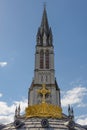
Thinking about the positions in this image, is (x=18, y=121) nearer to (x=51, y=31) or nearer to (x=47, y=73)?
(x=47, y=73)

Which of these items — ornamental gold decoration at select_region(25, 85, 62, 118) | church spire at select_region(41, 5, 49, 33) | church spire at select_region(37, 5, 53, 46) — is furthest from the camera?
church spire at select_region(41, 5, 49, 33)

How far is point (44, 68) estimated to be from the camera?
431 feet

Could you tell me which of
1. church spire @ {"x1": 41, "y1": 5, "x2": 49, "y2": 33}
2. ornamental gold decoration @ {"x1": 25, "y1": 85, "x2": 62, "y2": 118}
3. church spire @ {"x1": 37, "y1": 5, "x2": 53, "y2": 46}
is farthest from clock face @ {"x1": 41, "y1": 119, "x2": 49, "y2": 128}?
church spire @ {"x1": 41, "y1": 5, "x2": 49, "y2": 33}

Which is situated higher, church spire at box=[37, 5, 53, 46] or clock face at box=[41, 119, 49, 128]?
church spire at box=[37, 5, 53, 46]

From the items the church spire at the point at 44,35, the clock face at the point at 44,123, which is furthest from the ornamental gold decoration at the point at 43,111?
the church spire at the point at 44,35

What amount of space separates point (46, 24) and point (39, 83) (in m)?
35.1

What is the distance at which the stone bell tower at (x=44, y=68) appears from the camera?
124 metres

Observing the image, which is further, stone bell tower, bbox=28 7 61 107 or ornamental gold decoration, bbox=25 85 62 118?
stone bell tower, bbox=28 7 61 107

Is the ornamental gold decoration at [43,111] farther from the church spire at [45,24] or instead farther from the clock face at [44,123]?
the church spire at [45,24]

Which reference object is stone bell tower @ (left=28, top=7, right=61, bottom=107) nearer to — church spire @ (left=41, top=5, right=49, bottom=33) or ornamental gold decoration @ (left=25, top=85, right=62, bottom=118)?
church spire @ (left=41, top=5, right=49, bottom=33)

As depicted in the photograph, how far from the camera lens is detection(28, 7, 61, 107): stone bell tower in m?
124

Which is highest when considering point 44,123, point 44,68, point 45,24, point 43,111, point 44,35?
point 45,24

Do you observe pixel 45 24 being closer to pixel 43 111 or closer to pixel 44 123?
pixel 43 111

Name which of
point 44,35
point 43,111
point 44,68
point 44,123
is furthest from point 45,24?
point 44,123
